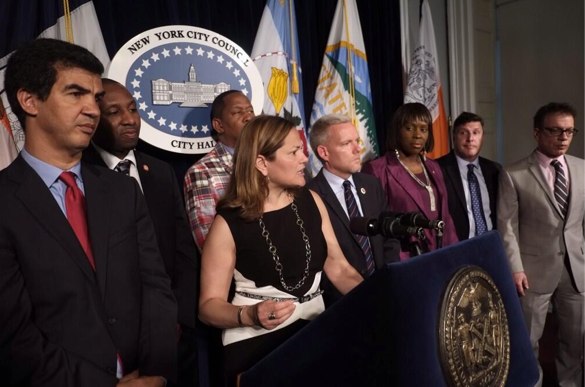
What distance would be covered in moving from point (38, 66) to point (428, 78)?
3245mm

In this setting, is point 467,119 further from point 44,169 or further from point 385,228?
point 44,169

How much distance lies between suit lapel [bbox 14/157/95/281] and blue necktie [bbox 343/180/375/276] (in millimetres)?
1212

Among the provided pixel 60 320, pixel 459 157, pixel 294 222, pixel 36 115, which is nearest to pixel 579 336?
pixel 459 157

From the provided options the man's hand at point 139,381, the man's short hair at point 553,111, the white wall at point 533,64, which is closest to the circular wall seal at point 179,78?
the man's hand at point 139,381

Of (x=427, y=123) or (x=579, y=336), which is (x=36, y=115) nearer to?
(x=427, y=123)

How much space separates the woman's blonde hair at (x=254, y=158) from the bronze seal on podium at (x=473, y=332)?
76cm

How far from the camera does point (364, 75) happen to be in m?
3.48

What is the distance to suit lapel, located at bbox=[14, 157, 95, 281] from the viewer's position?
112 cm

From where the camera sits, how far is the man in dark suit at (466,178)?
2.80 m

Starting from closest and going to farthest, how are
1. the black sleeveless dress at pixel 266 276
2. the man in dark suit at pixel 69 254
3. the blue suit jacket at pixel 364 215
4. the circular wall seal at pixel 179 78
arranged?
the man in dark suit at pixel 69 254, the black sleeveless dress at pixel 266 276, the blue suit jacket at pixel 364 215, the circular wall seal at pixel 179 78

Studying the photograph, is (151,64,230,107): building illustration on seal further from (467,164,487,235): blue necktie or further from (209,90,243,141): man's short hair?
(467,164,487,235): blue necktie

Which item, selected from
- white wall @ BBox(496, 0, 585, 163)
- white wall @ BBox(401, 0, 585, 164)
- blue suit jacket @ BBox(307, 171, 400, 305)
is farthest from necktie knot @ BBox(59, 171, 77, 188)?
white wall @ BBox(496, 0, 585, 163)

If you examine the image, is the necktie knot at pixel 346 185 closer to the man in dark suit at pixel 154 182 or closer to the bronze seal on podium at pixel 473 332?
the man in dark suit at pixel 154 182

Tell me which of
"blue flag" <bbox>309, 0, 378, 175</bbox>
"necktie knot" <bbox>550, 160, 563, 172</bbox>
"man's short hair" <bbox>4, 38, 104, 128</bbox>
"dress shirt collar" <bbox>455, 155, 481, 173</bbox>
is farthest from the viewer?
"blue flag" <bbox>309, 0, 378, 175</bbox>
